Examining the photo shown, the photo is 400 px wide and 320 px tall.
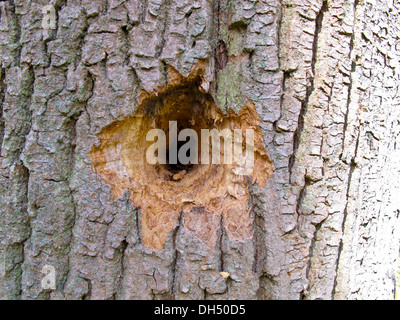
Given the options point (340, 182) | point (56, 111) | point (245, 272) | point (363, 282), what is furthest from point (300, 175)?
point (56, 111)

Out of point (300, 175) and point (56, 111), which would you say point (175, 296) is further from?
point (56, 111)

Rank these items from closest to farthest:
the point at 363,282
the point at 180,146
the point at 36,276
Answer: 1. the point at 36,276
2. the point at 363,282
3. the point at 180,146

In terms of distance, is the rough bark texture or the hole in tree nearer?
the rough bark texture

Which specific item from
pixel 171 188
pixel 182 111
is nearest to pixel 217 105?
pixel 182 111

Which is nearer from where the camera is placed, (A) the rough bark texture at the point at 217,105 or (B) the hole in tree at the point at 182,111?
(A) the rough bark texture at the point at 217,105

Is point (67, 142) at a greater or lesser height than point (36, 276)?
greater

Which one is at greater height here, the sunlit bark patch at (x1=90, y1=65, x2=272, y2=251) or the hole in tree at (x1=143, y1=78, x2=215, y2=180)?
the hole in tree at (x1=143, y1=78, x2=215, y2=180)
